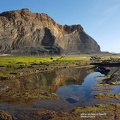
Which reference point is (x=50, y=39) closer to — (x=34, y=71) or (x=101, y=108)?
(x=34, y=71)

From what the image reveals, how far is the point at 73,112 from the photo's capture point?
84.8ft

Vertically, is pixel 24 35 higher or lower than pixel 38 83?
higher

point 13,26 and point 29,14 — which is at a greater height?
point 29,14

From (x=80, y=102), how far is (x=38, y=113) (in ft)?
24.2

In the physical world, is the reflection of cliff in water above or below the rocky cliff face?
below

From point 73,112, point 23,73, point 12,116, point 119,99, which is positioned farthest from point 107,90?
point 23,73

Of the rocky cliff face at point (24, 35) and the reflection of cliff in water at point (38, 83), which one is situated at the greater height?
the rocky cliff face at point (24, 35)

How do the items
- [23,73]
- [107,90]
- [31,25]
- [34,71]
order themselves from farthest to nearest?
1. [31,25]
2. [34,71]
3. [23,73]
4. [107,90]

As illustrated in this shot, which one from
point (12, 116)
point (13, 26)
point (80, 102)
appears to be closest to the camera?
point (12, 116)

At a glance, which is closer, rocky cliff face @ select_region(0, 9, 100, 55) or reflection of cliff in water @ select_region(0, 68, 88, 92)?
reflection of cliff in water @ select_region(0, 68, 88, 92)

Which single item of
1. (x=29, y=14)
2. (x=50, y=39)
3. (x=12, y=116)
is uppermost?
(x=29, y=14)

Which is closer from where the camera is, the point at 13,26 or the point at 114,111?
the point at 114,111

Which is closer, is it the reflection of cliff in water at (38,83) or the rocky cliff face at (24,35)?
the reflection of cliff in water at (38,83)

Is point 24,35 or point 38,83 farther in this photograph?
point 24,35
